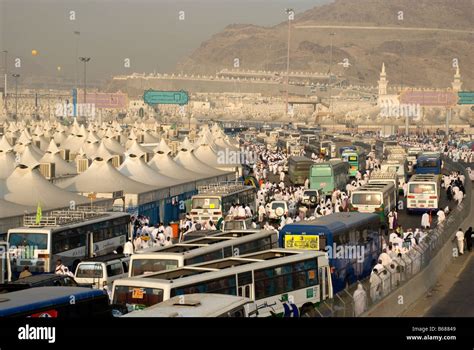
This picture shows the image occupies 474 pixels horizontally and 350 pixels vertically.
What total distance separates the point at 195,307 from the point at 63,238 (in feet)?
32.7

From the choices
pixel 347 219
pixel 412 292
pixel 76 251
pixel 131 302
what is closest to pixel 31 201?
pixel 76 251

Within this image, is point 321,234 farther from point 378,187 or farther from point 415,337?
point 378,187

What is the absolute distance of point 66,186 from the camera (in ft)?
90.3

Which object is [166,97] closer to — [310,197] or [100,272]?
[310,197]

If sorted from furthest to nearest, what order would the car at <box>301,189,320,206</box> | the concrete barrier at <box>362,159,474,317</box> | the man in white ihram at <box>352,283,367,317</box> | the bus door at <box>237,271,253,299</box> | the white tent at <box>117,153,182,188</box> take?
the car at <box>301,189,320,206</box> → the white tent at <box>117,153,182,188</box> → the concrete barrier at <box>362,159,474,317</box> → the bus door at <box>237,271,253,299</box> → the man in white ihram at <box>352,283,367,317</box>

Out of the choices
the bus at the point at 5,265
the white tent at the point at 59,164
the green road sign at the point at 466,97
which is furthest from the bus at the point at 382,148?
the bus at the point at 5,265

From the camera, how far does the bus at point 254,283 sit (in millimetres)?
11812

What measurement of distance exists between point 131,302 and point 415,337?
5.90m

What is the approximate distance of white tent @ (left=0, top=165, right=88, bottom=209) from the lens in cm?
2325

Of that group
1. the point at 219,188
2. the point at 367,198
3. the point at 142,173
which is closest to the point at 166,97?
the point at 142,173

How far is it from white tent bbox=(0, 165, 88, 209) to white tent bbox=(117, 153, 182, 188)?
604 cm

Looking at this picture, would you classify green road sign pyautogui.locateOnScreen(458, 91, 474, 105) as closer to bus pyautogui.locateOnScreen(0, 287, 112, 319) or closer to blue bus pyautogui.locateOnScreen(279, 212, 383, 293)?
blue bus pyautogui.locateOnScreen(279, 212, 383, 293)

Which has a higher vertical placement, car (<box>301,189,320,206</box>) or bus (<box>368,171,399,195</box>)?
bus (<box>368,171,399,195</box>)

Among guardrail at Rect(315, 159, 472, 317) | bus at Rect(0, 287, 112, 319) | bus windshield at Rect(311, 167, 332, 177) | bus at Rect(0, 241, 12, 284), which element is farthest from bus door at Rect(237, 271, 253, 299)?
bus windshield at Rect(311, 167, 332, 177)
